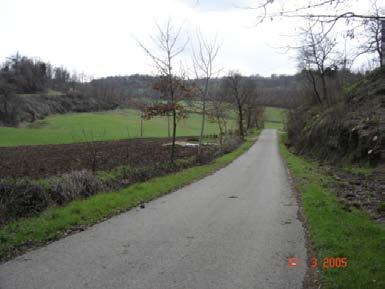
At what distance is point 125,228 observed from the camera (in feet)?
30.5

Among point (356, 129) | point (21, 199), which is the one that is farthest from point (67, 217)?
point (356, 129)

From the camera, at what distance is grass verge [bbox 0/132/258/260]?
796 centimetres

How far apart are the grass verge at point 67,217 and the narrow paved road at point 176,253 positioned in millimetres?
Result: 453

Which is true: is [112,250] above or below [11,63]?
below

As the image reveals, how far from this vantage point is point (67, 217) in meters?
9.99

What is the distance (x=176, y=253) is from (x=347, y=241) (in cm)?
328

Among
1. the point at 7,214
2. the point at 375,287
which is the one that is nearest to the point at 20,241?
the point at 7,214

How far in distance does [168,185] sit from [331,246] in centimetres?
944

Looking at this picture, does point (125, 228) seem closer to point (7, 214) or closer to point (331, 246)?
point (7, 214)
